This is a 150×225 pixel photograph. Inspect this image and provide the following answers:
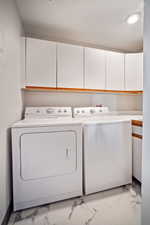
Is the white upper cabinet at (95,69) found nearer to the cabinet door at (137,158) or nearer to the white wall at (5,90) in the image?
the cabinet door at (137,158)

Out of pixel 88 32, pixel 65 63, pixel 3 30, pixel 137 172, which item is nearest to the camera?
pixel 3 30

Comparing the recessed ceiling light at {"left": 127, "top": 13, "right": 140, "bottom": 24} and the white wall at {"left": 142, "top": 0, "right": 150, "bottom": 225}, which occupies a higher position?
the recessed ceiling light at {"left": 127, "top": 13, "right": 140, "bottom": 24}

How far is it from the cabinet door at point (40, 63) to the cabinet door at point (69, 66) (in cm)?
9

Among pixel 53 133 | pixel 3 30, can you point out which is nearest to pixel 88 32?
pixel 3 30

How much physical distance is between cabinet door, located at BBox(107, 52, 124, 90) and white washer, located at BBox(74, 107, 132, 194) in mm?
838

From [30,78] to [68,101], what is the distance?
31.0 inches

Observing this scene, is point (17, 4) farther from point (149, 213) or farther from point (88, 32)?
point (149, 213)

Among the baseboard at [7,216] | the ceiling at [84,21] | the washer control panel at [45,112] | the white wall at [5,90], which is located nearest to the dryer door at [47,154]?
the white wall at [5,90]

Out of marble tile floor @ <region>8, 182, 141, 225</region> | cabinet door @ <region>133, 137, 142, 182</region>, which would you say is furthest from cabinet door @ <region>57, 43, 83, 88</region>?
marble tile floor @ <region>8, 182, 141, 225</region>

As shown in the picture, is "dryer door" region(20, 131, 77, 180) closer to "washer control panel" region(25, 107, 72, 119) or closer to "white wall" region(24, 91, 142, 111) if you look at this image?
"washer control panel" region(25, 107, 72, 119)

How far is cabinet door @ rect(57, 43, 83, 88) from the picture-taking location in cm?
186

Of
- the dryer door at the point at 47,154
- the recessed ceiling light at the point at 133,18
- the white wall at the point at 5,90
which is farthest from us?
the recessed ceiling light at the point at 133,18

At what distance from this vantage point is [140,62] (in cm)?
227

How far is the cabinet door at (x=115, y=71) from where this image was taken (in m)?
2.16
